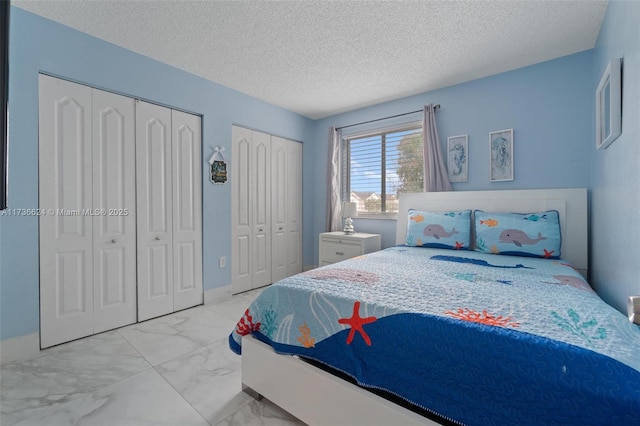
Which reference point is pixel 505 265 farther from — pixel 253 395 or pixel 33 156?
pixel 33 156

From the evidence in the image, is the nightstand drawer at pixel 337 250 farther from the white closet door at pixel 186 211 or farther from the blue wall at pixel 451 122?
the white closet door at pixel 186 211

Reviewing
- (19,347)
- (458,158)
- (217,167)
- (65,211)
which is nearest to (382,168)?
(458,158)

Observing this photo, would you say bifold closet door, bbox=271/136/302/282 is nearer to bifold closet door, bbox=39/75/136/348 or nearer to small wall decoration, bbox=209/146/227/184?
small wall decoration, bbox=209/146/227/184

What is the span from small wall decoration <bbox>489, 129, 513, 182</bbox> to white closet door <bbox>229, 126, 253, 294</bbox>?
2668 mm

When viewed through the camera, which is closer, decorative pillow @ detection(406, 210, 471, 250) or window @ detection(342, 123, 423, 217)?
decorative pillow @ detection(406, 210, 471, 250)

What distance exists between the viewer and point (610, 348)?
84 cm

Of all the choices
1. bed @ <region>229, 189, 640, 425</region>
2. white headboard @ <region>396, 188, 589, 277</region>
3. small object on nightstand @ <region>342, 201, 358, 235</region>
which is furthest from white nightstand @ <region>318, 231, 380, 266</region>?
bed @ <region>229, 189, 640, 425</region>

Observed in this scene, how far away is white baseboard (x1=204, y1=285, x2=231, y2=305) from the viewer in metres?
3.16

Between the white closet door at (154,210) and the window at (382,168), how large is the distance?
2.33 metres

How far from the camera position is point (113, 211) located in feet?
8.15

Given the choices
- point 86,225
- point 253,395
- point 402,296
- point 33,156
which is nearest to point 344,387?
point 402,296

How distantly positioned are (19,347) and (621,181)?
3.86m

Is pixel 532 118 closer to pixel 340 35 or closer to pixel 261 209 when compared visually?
pixel 340 35

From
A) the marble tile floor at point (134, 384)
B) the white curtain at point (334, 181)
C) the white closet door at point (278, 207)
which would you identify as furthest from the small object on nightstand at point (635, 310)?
the white closet door at point (278, 207)
